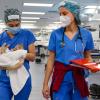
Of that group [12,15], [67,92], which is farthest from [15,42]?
[67,92]

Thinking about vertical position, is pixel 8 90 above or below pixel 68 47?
below

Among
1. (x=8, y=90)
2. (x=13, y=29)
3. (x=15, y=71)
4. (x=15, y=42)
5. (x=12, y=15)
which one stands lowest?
(x=8, y=90)

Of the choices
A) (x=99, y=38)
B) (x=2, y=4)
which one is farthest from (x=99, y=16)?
(x=2, y=4)

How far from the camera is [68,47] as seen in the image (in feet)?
7.83

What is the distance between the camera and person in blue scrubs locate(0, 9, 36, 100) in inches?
106

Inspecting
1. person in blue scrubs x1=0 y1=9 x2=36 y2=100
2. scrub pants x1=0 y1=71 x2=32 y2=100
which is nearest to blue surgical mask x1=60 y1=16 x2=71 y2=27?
person in blue scrubs x1=0 y1=9 x2=36 y2=100

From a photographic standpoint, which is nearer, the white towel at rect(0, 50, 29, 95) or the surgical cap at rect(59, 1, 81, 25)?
the surgical cap at rect(59, 1, 81, 25)

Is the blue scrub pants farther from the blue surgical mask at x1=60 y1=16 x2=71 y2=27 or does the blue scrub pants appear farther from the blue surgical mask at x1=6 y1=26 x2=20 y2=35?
the blue surgical mask at x1=6 y1=26 x2=20 y2=35

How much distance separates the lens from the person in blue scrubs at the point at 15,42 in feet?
8.83

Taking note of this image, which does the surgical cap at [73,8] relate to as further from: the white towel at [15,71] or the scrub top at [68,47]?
the white towel at [15,71]

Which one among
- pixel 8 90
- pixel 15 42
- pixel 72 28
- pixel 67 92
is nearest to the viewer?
pixel 67 92

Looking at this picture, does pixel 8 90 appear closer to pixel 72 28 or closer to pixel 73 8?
pixel 72 28

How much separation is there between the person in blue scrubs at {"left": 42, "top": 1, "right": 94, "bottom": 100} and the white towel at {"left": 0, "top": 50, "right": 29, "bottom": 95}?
0.31m

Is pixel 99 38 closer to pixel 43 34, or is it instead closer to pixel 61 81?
pixel 61 81
